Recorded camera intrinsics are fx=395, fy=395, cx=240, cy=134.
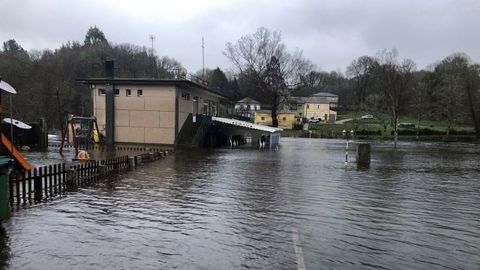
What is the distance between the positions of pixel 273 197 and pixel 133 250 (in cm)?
618

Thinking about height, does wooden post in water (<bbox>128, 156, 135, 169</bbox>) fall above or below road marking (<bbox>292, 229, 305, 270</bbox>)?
above

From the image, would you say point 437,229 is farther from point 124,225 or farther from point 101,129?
point 101,129

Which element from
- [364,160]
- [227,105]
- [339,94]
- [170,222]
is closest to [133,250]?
[170,222]

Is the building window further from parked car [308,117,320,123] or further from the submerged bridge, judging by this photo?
parked car [308,117,320,123]

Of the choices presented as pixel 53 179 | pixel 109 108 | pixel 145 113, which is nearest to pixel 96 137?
pixel 109 108

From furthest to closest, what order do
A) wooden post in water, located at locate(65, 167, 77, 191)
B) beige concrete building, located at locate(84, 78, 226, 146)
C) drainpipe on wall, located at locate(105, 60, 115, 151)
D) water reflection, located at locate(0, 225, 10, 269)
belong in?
drainpipe on wall, located at locate(105, 60, 115, 151) < beige concrete building, located at locate(84, 78, 226, 146) < wooden post in water, located at locate(65, 167, 77, 191) < water reflection, located at locate(0, 225, 10, 269)

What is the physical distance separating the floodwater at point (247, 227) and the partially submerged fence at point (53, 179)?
0.75 meters

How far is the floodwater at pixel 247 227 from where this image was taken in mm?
6805

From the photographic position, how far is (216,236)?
322 inches

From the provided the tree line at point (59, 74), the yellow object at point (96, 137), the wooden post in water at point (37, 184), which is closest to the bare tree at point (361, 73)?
the tree line at point (59, 74)

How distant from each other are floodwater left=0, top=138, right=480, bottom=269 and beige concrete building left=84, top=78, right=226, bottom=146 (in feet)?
59.3

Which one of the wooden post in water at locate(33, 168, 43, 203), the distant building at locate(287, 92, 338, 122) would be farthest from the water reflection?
the distant building at locate(287, 92, 338, 122)

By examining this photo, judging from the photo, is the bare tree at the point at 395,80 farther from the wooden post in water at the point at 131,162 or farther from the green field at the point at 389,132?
the wooden post in water at the point at 131,162

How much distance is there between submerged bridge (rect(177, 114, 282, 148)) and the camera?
35.9 meters
